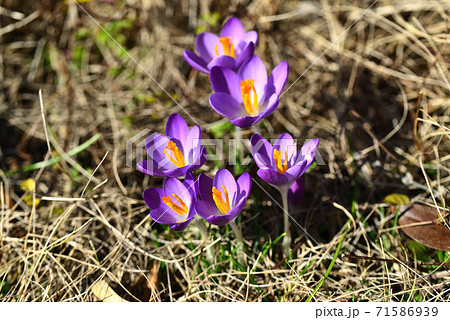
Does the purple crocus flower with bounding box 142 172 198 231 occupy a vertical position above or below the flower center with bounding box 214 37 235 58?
below

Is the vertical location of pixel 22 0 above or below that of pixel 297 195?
above

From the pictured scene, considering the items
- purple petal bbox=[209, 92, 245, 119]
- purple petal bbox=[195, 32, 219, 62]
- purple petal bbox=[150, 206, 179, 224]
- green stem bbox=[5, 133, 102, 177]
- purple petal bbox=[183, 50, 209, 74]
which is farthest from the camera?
green stem bbox=[5, 133, 102, 177]

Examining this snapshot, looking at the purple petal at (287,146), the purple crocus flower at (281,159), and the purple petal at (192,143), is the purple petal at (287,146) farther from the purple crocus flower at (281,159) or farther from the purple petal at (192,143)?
the purple petal at (192,143)

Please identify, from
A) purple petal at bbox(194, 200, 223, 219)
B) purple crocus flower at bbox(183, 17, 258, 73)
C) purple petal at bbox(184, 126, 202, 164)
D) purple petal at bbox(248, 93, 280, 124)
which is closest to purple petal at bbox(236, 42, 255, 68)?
purple crocus flower at bbox(183, 17, 258, 73)

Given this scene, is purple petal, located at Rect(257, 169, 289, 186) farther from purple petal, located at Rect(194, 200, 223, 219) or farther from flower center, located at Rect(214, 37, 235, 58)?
flower center, located at Rect(214, 37, 235, 58)

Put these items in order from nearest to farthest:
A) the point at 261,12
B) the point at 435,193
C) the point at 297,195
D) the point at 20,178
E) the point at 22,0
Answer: the point at 297,195 < the point at 435,193 < the point at 20,178 < the point at 261,12 < the point at 22,0
